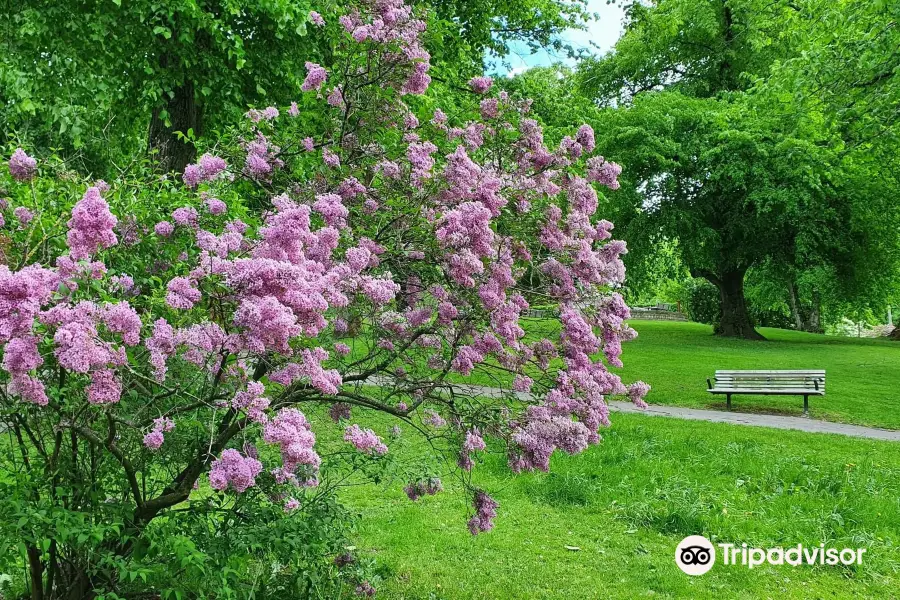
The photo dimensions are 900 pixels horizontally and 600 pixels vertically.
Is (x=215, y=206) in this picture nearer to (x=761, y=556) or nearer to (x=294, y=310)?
(x=294, y=310)

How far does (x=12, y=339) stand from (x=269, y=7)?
21.4ft

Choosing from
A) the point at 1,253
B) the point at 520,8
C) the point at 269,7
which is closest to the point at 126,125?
the point at 269,7

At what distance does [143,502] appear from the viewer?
3.62 m

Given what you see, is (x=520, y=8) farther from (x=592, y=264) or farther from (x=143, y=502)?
(x=143, y=502)

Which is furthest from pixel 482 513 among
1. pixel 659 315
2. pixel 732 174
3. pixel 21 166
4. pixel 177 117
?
pixel 659 315

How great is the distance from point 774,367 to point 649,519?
14335mm

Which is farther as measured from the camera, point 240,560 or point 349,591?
point 349,591

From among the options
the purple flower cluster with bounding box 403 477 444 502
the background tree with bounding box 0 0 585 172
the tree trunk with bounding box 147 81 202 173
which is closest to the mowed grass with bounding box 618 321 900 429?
the background tree with bounding box 0 0 585 172

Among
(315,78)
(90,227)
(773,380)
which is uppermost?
(315,78)

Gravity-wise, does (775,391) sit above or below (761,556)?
above

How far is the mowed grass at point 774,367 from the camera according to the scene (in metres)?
13.6

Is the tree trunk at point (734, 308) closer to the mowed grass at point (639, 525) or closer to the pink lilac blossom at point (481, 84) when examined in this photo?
the mowed grass at point (639, 525)

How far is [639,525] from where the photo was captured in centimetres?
634

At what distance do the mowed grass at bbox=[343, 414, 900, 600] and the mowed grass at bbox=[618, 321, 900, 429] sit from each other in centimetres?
475
